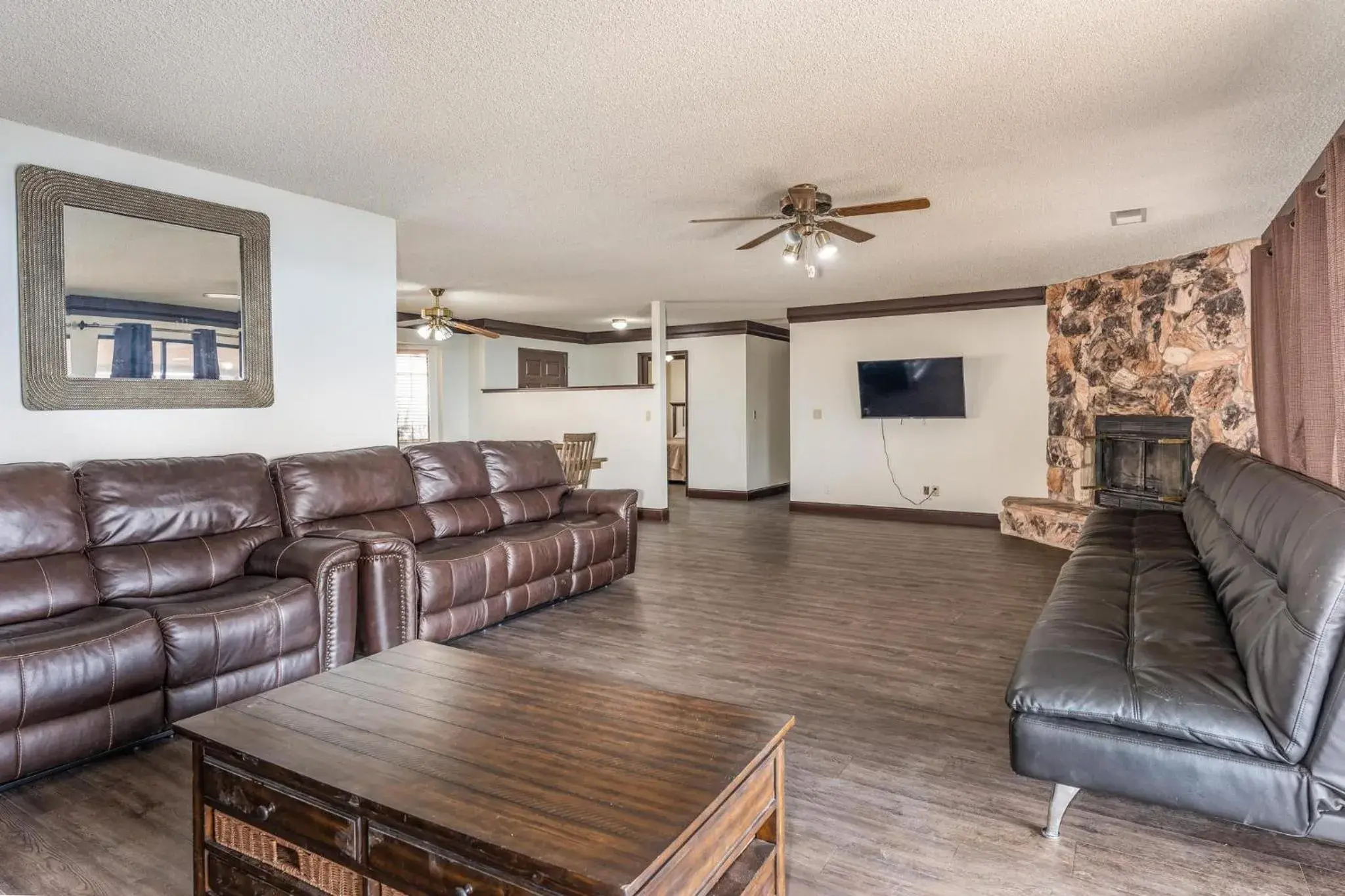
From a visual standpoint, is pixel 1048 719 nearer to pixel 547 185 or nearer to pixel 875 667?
pixel 875 667

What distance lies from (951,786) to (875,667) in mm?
1036

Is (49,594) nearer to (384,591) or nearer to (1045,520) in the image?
(384,591)

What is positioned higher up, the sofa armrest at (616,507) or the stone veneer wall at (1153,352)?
the stone veneer wall at (1153,352)


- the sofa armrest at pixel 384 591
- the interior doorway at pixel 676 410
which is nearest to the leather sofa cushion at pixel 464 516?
the sofa armrest at pixel 384 591

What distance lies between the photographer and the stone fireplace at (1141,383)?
17.5 ft

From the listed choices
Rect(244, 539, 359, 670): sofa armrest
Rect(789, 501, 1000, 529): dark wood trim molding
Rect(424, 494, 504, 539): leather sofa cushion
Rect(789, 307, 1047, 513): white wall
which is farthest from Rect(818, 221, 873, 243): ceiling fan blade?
Rect(789, 501, 1000, 529): dark wood trim molding

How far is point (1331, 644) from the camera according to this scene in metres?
1.65

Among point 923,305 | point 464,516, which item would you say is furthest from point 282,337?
point 923,305

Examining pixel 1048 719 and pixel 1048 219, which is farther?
pixel 1048 219

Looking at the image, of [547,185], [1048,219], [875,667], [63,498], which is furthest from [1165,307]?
[63,498]

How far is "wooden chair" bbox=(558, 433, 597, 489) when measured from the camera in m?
7.44

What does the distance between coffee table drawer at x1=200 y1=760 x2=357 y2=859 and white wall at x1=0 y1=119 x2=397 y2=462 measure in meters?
2.35

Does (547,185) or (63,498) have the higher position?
(547,185)

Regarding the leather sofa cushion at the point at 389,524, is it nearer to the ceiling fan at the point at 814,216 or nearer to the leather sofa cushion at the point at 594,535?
the leather sofa cushion at the point at 594,535
